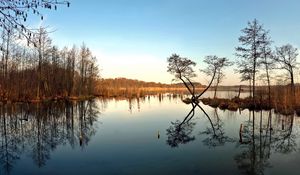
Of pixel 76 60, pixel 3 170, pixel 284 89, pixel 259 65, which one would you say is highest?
pixel 76 60

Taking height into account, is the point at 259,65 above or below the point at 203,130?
above

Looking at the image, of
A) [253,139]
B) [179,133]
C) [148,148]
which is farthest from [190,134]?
[148,148]

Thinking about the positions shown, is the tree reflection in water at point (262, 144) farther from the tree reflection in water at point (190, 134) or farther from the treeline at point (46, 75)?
the treeline at point (46, 75)

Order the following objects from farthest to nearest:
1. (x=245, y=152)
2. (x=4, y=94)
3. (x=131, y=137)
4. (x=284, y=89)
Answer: (x=4, y=94) → (x=284, y=89) → (x=131, y=137) → (x=245, y=152)

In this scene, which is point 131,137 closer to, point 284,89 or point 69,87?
point 284,89

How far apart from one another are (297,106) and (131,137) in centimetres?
1898

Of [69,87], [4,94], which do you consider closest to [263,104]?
[4,94]

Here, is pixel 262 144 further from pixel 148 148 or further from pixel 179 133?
pixel 148 148

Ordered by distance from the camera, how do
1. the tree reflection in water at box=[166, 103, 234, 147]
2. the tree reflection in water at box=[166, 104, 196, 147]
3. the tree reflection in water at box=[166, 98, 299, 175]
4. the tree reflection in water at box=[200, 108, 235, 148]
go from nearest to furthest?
the tree reflection in water at box=[166, 98, 299, 175], the tree reflection in water at box=[200, 108, 235, 148], the tree reflection in water at box=[166, 103, 234, 147], the tree reflection in water at box=[166, 104, 196, 147]

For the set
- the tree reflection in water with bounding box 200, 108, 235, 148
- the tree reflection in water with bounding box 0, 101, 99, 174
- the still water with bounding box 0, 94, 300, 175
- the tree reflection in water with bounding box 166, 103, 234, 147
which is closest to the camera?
the still water with bounding box 0, 94, 300, 175

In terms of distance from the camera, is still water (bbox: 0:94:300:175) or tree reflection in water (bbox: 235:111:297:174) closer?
still water (bbox: 0:94:300:175)

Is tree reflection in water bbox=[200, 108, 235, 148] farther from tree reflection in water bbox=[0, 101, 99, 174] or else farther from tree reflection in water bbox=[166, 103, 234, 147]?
tree reflection in water bbox=[0, 101, 99, 174]

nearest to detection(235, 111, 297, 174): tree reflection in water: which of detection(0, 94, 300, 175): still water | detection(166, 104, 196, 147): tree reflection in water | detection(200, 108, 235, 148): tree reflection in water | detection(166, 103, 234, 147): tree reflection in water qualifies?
detection(0, 94, 300, 175): still water

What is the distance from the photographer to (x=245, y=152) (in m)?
14.0
